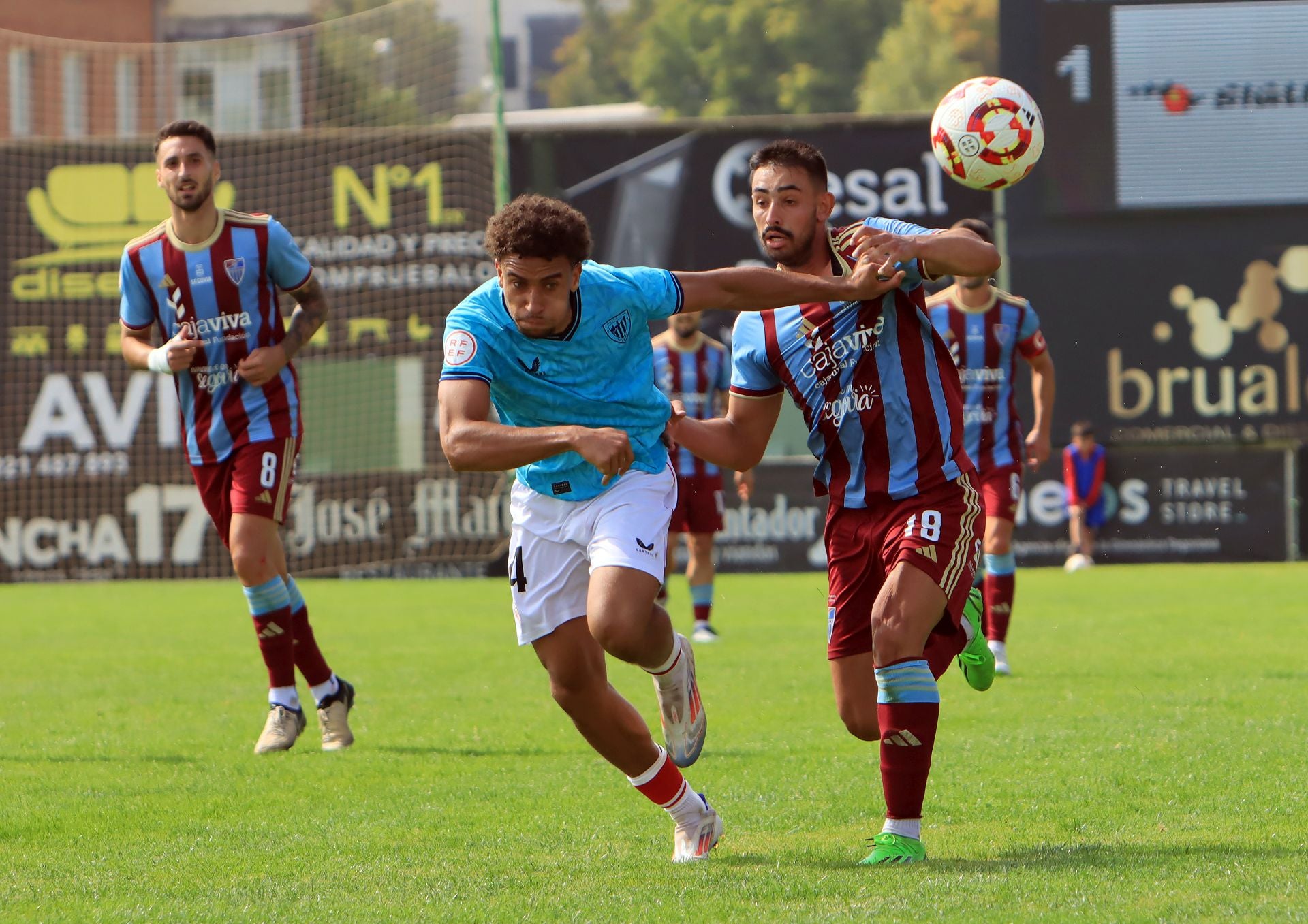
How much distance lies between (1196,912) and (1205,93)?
1671 centimetres

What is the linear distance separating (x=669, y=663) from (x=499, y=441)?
1.15 meters

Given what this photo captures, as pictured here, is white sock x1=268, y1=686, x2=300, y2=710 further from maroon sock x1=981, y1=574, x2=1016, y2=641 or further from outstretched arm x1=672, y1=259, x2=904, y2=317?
maroon sock x1=981, y1=574, x2=1016, y2=641

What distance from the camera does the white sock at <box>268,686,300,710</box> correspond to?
7.40 m

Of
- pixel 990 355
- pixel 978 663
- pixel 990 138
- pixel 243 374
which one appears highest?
pixel 990 138

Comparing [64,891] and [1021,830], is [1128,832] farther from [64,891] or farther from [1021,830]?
[64,891]

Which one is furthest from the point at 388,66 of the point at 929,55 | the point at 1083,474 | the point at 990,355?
the point at 929,55

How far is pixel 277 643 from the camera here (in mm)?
7473

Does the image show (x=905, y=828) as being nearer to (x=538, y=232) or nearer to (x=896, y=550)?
(x=896, y=550)

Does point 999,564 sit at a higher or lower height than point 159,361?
lower

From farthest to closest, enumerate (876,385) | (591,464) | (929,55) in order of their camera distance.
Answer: (929,55) → (876,385) → (591,464)

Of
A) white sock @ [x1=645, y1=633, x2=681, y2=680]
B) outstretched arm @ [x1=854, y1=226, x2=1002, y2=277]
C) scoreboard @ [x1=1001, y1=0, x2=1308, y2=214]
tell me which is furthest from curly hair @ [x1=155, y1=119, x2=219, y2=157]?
scoreboard @ [x1=1001, y1=0, x2=1308, y2=214]

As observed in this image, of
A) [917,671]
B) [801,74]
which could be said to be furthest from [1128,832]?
[801,74]

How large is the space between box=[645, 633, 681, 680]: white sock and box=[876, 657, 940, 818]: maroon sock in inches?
27.3

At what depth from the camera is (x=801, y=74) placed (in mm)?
51062
